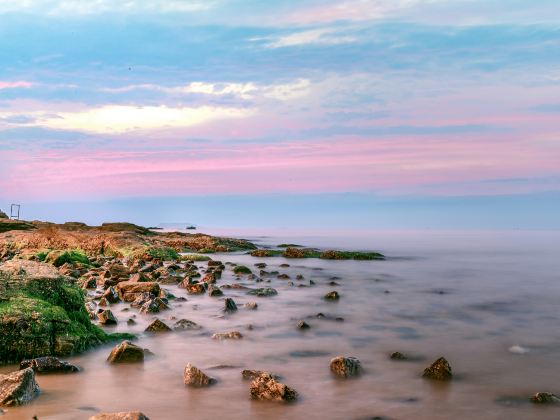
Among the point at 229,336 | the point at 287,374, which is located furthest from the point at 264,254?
the point at 287,374

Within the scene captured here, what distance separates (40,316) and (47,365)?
1.25 m

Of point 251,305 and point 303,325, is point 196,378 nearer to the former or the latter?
point 303,325

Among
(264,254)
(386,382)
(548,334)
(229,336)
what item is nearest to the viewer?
(386,382)

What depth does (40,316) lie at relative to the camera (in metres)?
8.04

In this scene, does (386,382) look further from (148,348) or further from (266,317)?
(266,317)

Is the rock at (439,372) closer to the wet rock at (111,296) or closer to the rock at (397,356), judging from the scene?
the rock at (397,356)

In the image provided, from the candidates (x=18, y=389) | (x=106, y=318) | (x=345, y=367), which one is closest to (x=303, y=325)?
(x=345, y=367)

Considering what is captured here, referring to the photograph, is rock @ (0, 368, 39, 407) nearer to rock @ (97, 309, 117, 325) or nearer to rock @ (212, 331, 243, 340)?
rock @ (212, 331, 243, 340)

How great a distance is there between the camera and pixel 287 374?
7.44m

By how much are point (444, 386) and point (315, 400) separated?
69.6 inches

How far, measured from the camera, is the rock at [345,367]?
729 centimetres

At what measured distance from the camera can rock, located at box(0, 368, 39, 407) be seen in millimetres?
5691

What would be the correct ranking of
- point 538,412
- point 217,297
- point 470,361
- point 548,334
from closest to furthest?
point 538,412 < point 470,361 < point 548,334 < point 217,297

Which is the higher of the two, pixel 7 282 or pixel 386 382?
pixel 7 282
